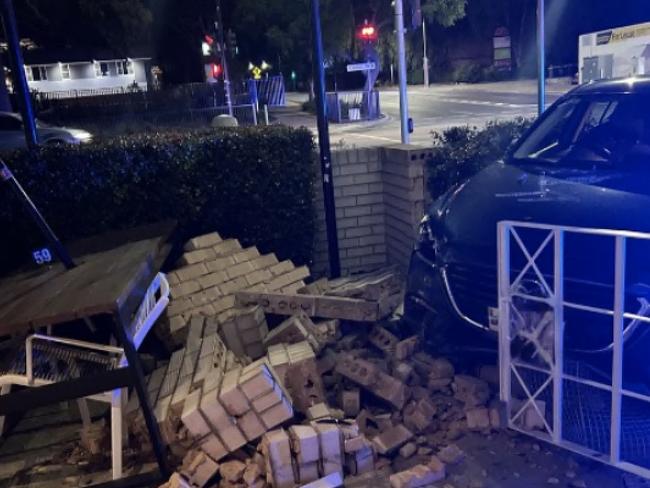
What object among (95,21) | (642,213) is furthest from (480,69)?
(642,213)

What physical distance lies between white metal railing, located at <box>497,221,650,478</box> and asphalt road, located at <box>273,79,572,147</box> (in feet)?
38.8

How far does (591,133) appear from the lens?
17.1ft

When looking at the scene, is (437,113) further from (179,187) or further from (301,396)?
(301,396)

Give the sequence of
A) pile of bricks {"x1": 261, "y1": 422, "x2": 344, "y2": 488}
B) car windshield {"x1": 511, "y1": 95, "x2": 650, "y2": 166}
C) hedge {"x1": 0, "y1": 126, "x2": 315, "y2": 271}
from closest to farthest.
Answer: pile of bricks {"x1": 261, "y1": 422, "x2": 344, "y2": 488}, car windshield {"x1": 511, "y1": 95, "x2": 650, "y2": 166}, hedge {"x1": 0, "y1": 126, "x2": 315, "y2": 271}

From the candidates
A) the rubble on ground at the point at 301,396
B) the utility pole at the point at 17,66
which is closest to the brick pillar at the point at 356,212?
the rubble on ground at the point at 301,396

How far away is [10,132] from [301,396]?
13.1 m

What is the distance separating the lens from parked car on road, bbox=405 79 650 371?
12.7 feet

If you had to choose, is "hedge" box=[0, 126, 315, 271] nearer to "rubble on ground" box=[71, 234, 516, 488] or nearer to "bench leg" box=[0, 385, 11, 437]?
"rubble on ground" box=[71, 234, 516, 488]

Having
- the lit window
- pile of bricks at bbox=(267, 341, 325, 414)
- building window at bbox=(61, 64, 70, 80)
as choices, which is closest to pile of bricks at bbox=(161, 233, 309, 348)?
pile of bricks at bbox=(267, 341, 325, 414)

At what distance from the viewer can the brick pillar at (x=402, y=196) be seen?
6.62 meters

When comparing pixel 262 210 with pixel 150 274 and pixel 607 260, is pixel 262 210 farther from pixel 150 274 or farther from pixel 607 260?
pixel 607 260

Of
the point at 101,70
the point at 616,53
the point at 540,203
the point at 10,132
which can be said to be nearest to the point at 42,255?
the point at 540,203

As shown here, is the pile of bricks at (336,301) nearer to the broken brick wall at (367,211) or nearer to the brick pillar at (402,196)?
the brick pillar at (402,196)

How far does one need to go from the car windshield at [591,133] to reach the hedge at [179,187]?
230 cm
